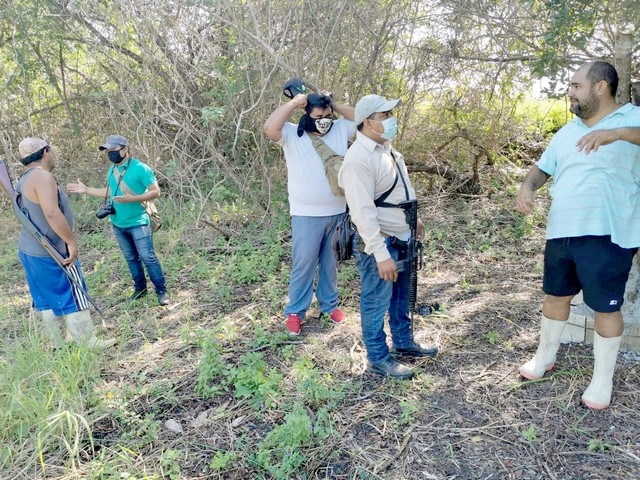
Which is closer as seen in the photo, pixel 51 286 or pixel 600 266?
pixel 600 266

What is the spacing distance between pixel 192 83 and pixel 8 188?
2.50 m

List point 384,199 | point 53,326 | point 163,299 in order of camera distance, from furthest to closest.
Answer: point 163,299 → point 53,326 → point 384,199

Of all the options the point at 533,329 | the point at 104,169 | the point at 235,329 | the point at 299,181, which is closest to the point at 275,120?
the point at 299,181

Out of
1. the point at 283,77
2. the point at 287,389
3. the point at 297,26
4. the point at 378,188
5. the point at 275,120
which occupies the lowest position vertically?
the point at 287,389

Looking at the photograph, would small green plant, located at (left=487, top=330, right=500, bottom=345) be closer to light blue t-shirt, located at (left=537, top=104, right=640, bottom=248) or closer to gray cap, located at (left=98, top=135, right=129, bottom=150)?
light blue t-shirt, located at (left=537, top=104, right=640, bottom=248)

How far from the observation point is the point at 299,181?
353cm

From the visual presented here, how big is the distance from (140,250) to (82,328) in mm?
983

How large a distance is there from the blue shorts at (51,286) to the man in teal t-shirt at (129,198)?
799mm

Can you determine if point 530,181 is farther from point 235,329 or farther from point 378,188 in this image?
point 235,329

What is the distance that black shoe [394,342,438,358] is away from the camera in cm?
336

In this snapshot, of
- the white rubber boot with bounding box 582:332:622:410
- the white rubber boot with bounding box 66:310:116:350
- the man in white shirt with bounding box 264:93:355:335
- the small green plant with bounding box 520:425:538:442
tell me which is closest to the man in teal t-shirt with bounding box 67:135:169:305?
the white rubber boot with bounding box 66:310:116:350

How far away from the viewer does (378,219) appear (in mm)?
2885

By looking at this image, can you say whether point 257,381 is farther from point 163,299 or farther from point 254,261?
point 254,261

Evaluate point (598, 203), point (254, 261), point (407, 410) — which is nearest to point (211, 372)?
point (407, 410)
